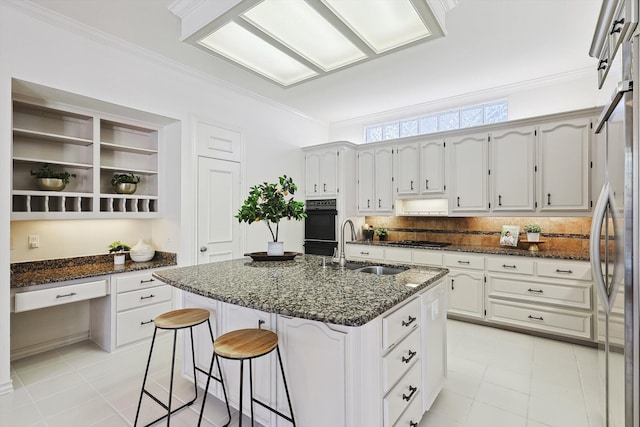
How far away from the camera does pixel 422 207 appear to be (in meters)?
4.64

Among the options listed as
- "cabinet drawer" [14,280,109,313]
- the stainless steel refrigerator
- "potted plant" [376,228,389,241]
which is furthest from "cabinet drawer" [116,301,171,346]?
the stainless steel refrigerator

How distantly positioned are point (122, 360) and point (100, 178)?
6.30ft

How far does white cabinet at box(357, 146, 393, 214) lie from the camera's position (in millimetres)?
4681

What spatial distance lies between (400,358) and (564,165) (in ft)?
10.3

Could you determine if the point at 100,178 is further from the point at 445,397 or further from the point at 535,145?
the point at 535,145

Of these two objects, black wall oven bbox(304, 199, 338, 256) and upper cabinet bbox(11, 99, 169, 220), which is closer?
upper cabinet bbox(11, 99, 169, 220)

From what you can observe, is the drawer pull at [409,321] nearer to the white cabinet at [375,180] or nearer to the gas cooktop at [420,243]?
the gas cooktop at [420,243]

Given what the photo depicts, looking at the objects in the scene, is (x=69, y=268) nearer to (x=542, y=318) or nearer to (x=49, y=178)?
(x=49, y=178)

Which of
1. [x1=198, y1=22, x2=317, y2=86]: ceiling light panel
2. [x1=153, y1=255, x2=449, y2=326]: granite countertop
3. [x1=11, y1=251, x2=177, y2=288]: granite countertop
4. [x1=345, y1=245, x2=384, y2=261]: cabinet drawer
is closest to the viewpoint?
[x1=153, y1=255, x2=449, y2=326]: granite countertop

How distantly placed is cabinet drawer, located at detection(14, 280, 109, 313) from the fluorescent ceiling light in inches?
94.2

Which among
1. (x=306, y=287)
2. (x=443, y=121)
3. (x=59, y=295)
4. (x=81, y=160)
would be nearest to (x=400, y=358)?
(x=306, y=287)

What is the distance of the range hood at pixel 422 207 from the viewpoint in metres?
4.35

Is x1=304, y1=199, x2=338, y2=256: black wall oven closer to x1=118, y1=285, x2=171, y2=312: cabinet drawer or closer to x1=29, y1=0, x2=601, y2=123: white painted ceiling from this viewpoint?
x1=29, y1=0, x2=601, y2=123: white painted ceiling

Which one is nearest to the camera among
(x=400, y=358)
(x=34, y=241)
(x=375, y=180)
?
(x=400, y=358)
